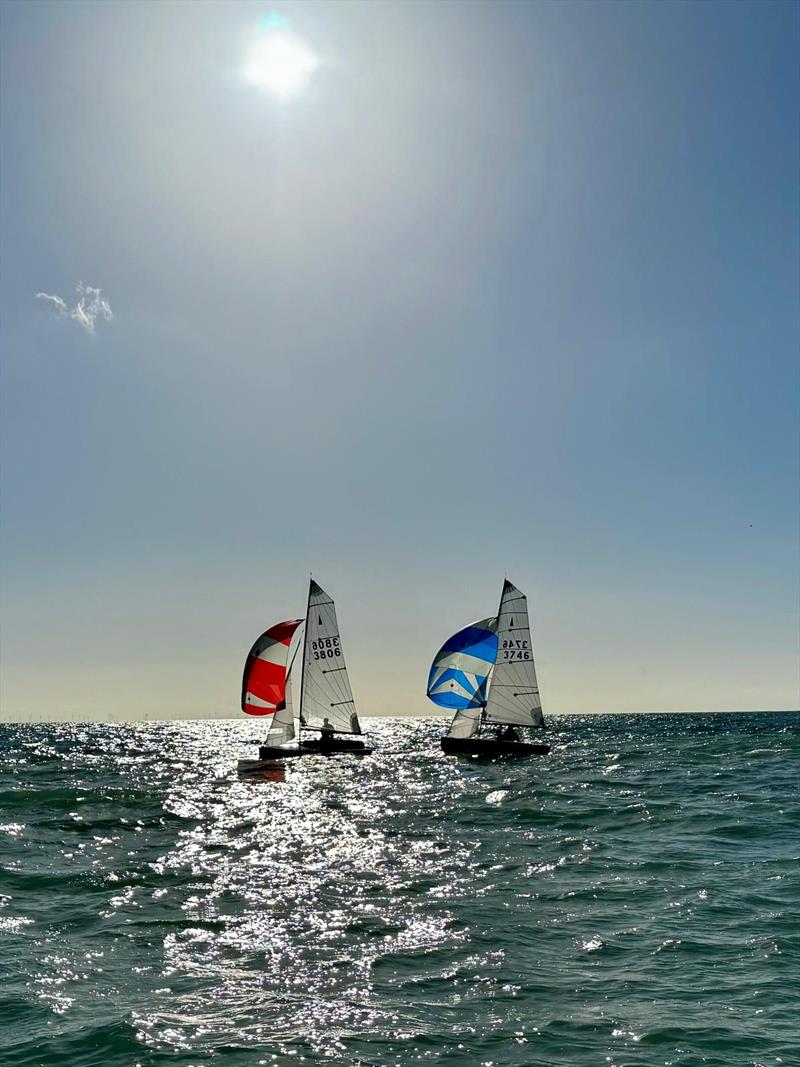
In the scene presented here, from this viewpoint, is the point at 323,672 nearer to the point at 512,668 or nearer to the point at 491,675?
the point at 491,675

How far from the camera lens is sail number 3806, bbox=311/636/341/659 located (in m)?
59.8

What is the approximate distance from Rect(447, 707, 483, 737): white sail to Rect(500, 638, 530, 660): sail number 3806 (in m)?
5.07

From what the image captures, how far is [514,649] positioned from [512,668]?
153cm

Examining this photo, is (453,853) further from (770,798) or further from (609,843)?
(770,798)

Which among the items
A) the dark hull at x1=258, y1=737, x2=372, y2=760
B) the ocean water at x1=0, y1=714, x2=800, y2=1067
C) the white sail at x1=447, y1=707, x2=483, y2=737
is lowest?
the ocean water at x1=0, y1=714, x2=800, y2=1067

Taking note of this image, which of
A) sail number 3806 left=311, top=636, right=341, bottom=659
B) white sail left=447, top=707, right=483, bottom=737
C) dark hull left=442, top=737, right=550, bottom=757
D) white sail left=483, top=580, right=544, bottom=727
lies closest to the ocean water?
dark hull left=442, top=737, right=550, bottom=757

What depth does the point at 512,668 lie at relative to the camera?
6222 centimetres

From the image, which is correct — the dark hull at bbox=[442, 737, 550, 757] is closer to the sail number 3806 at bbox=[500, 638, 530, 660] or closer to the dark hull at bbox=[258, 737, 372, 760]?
the sail number 3806 at bbox=[500, 638, 530, 660]

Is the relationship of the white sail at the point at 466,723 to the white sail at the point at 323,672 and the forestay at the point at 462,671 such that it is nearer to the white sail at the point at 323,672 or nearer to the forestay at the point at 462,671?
the forestay at the point at 462,671

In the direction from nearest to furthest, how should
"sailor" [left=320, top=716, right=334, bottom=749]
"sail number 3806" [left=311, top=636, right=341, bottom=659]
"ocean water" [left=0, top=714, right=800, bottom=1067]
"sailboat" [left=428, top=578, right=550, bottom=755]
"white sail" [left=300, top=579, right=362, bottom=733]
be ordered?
"ocean water" [left=0, top=714, right=800, bottom=1067]
"sailor" [left=320, top=716, right=334, bottom=749]
"white sail" [left=300, top=579, right=362, bottom=733]
"sail number 3806" [left=311, top=636, right=341, bottom=659]
"sailboat" [left=428, top=578, right=550, bottom=755]

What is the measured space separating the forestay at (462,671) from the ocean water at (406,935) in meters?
31.2

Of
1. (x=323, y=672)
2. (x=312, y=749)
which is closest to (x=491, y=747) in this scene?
(x=312, y=749)

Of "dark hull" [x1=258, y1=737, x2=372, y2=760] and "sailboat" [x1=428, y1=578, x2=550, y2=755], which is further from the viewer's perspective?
"sailboat" [x1=428, y1=578, x2=550, y2=755]

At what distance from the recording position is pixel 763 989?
11.4 m
